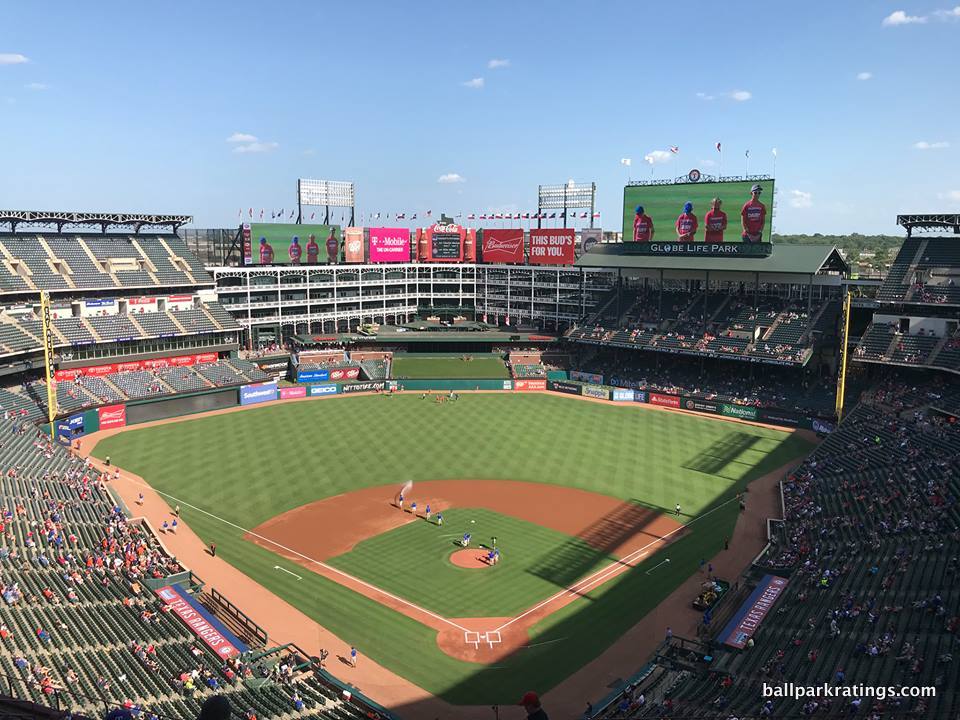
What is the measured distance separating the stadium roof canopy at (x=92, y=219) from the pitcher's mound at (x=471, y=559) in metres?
56.9

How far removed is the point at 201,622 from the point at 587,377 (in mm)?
57698

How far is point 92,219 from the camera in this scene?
74.1m

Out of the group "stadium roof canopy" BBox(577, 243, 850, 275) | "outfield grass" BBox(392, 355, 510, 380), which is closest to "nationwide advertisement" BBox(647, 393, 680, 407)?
"stadium roof canopy" BBox(577, 243, 850, 275)

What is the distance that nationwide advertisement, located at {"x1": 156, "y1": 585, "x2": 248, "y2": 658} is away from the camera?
28.9 metres

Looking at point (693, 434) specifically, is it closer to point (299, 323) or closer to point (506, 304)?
point (506, 304)

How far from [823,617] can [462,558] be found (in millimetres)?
17957

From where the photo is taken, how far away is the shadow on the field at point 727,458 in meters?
54.5

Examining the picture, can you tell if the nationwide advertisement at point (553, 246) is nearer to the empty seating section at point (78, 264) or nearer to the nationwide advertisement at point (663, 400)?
the nationwide advertisement at point (663, 400)

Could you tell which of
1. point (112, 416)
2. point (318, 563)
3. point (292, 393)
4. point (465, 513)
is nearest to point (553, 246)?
point (292, 393)

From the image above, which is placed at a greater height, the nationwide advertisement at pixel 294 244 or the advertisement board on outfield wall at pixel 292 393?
the nationwide advertisement at pixel 294 244

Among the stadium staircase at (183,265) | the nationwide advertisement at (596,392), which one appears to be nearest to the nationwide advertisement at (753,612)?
the nationwide advertisement at (596,392)

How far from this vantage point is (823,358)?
73188 millimetres

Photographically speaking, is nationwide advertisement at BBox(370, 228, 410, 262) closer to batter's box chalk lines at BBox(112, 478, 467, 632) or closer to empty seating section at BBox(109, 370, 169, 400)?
empty seating section at BBox(109, 370, 169, 400)

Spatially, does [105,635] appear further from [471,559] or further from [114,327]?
[114,327]
